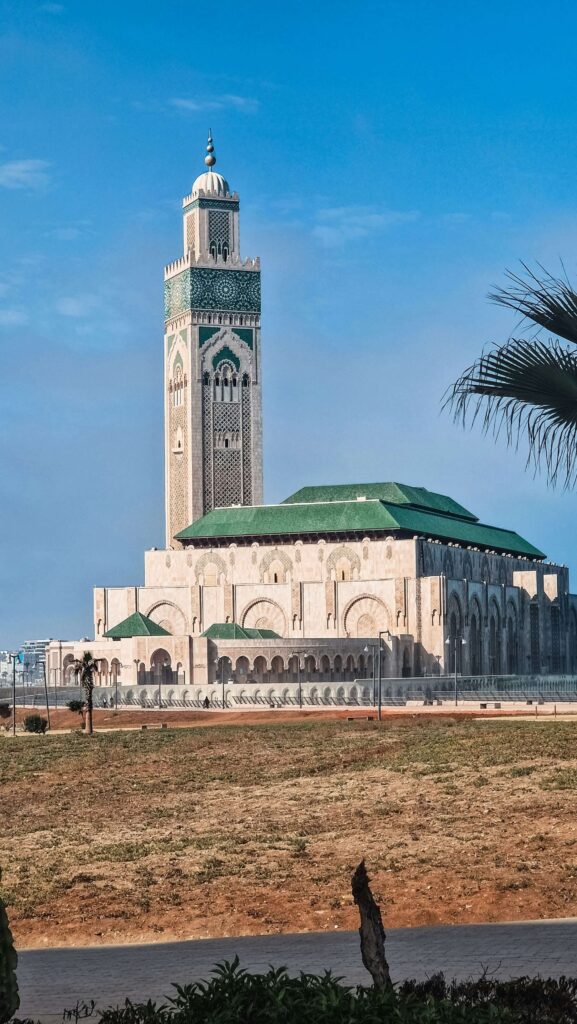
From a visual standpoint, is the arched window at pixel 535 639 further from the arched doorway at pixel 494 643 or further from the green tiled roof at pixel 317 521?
the green tiled roof at pixel 317 521

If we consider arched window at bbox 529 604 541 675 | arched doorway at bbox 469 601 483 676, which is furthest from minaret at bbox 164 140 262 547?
arched window at bbox 529 604 541 675

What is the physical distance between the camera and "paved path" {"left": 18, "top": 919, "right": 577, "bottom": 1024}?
37.7 feet

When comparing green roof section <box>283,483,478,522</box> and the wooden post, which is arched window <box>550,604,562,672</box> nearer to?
green roof section <box>283,483,478,522</box>

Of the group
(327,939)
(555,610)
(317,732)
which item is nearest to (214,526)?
(555,610)

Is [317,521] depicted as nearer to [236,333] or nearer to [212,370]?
[212,370]

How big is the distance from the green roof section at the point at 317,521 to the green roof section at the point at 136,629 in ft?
30.2

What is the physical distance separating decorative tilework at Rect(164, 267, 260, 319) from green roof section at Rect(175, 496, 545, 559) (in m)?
16.4

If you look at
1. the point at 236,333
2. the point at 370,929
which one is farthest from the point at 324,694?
the point at 370,929

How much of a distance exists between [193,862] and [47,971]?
5947 mm

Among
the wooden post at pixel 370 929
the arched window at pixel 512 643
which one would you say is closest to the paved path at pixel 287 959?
the wooden post at pixel 370 929

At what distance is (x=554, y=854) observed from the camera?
680 inches

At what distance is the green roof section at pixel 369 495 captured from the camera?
107350mm

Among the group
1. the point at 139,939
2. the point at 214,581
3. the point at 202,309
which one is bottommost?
the point at 139,939

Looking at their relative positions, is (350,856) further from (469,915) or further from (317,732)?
(317,732)
